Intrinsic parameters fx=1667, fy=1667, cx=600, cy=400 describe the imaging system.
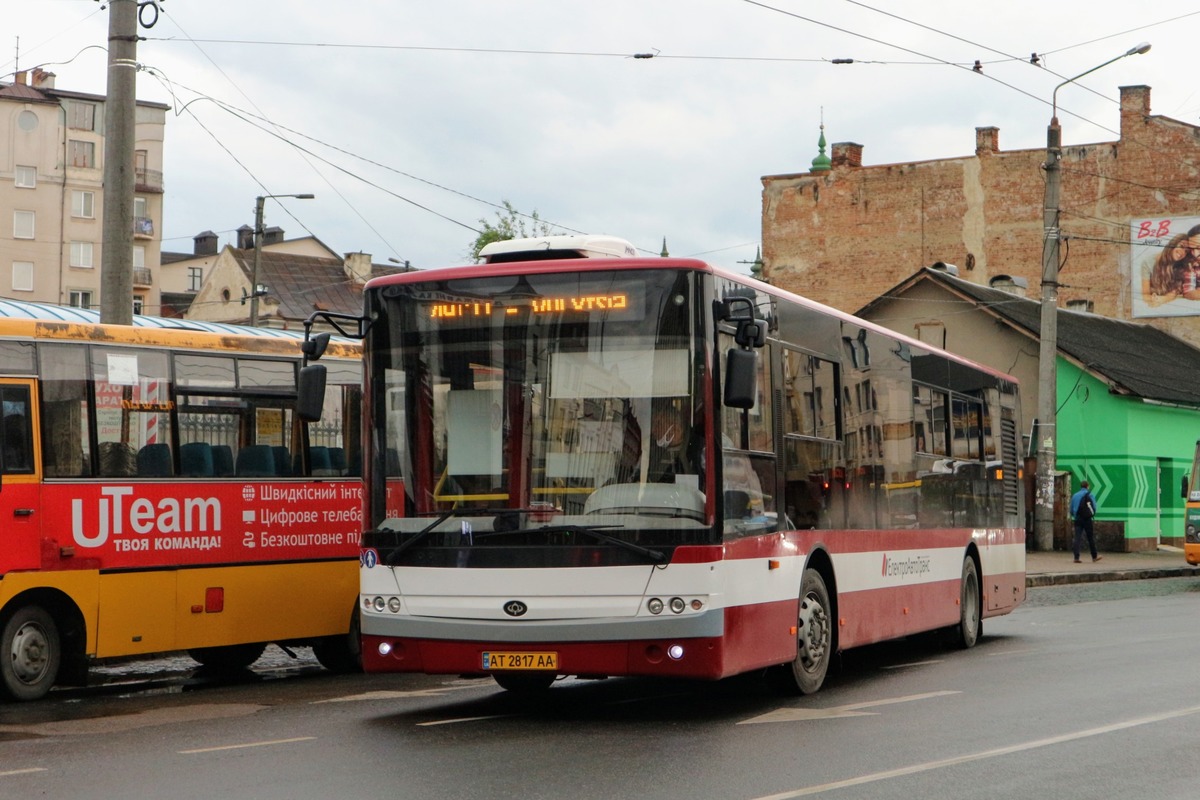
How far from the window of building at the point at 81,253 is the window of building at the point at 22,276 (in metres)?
2.48

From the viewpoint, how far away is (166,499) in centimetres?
1380

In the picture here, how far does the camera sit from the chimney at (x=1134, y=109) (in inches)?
2253

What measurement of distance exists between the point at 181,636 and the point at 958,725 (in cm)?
658

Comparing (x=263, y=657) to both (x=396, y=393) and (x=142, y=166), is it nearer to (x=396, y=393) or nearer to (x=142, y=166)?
(x=396, y=393)

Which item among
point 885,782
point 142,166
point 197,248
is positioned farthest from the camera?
point 197,248

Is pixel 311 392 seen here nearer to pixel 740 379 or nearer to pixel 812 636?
pixel 740 379

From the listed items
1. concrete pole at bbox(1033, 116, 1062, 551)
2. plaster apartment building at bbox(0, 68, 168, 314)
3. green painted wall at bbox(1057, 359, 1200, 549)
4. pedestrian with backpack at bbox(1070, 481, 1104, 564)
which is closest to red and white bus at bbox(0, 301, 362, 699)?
concrete pole at bbox(1033, 116, 1062, 551)

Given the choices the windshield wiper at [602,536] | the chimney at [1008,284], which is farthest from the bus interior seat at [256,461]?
the chimney at [1008,284]

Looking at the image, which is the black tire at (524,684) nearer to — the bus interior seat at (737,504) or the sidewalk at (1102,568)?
the bus interior seat at (737,504)

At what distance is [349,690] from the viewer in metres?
14.0

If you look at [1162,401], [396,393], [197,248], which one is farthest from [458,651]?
[197,248]

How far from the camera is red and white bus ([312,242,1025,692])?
1072 cm

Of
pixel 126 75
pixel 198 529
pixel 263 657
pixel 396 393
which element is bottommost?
pixel 263 657

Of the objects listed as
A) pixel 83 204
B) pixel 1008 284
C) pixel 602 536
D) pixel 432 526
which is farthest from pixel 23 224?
pixel 602 536
